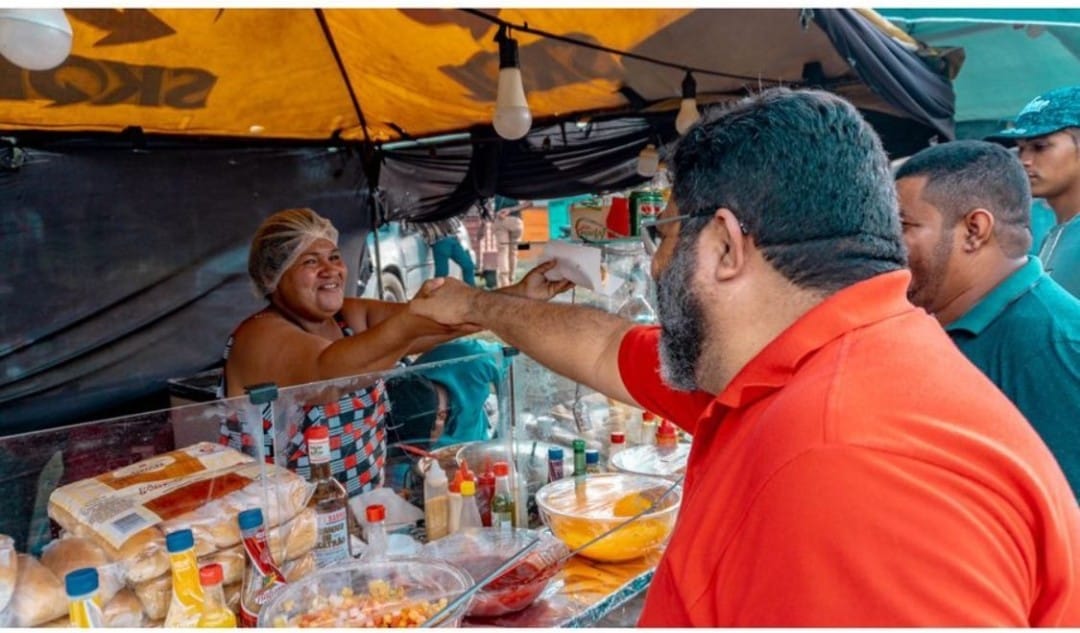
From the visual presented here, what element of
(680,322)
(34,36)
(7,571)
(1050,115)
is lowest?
(7,571)

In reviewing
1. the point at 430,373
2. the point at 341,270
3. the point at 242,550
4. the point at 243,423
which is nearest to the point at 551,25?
the point at 341,270

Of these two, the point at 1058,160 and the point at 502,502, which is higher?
the point at 1058,160

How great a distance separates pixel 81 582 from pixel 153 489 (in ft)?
0.94

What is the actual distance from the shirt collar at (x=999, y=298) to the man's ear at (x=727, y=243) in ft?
4.22

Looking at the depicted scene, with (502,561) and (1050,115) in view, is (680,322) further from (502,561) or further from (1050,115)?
(1050,115)

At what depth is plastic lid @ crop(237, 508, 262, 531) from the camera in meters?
1.30

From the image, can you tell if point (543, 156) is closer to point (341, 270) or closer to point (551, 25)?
point (551, 25)

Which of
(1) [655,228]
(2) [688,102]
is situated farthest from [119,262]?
(1) [655,228]

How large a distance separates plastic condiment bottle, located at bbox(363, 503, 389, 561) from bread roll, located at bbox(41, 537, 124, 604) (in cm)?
50

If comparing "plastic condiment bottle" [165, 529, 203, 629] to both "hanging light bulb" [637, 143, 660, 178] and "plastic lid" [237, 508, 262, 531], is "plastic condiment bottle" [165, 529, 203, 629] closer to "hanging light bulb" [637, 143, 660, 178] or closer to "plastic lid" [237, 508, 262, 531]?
"plastic lid" [237, 508, 262, 531]

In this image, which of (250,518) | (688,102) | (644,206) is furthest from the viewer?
(688,102)

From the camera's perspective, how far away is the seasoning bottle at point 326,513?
1.51 metres

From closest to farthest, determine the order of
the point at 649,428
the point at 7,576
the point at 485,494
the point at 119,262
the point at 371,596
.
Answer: the point at 7,576 → the point at 371,596 → the point at 485,494 → the point at 649,428 → the point at 119,262

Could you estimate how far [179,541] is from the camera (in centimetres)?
117
